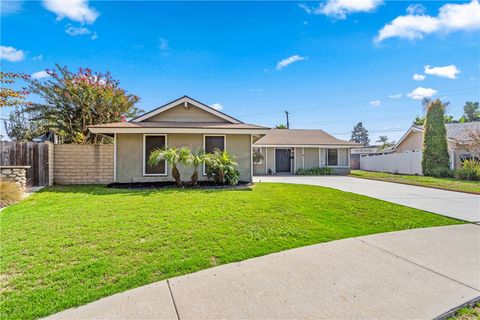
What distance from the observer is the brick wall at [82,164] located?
37.0 ft

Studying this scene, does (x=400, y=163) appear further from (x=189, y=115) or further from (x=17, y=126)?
(x=17, y=126)

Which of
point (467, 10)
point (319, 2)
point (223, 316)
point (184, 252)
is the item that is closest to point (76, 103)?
point (319, 2)

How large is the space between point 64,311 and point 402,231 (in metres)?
5.58

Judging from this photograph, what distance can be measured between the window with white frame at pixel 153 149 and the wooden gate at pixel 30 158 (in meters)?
3.87

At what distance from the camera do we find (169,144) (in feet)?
39.3

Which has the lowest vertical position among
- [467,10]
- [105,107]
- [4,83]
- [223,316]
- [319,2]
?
[223,316]

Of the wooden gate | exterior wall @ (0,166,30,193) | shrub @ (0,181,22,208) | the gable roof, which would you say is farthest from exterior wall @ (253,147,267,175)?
shrub @ (0,181,22,208)

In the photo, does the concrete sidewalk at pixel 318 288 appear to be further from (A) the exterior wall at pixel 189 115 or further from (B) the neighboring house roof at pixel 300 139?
(B) the neighboring house roof at pixel 300 139

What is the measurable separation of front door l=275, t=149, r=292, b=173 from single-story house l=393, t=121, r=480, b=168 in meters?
11.1

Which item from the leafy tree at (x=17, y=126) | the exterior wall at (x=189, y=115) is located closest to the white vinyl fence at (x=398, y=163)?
the exterior wall at (x=189, y=115)

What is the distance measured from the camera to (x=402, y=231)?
504 cm

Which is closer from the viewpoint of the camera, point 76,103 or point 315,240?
point 315,240

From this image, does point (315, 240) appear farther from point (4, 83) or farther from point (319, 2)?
point (319, 2)

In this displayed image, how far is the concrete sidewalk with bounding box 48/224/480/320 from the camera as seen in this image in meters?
2.44
